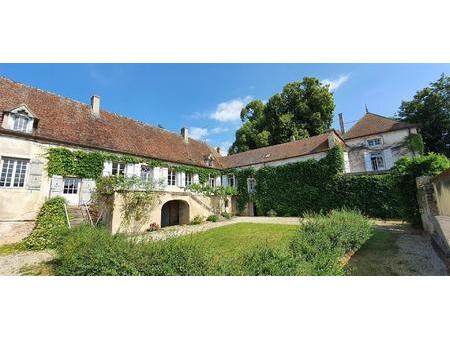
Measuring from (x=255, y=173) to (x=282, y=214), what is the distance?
475cm

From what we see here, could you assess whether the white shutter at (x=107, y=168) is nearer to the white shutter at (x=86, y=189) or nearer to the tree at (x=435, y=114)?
the white shutter at (x=86, y=189)

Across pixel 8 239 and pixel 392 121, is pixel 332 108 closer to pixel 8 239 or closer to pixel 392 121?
pixel 392 121

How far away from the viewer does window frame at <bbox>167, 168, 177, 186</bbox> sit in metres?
17.9

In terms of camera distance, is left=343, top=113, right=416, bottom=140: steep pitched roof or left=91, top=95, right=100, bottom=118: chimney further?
left=343, top=113, right=416, bottom=140: steep pitched roof

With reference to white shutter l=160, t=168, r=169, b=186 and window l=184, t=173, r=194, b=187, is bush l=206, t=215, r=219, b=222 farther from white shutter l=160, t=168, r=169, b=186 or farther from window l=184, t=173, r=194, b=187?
white shutter l=160, t=168, r=169, b=186

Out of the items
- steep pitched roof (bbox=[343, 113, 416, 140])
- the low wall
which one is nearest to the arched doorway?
the low wall

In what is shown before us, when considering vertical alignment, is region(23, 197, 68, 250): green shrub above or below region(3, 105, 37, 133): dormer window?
below

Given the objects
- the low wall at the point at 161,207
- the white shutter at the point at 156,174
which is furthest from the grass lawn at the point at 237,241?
the white shutter at the point at 156,174

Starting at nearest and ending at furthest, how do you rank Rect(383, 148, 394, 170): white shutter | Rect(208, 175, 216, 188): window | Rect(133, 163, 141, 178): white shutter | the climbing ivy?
1. the climbing ivy
2. Rect(133, 163, 141, 178): white shutter
3. Rect(383, 148, 394, 170): white shutter
4. Rect(208, 175, 216, 188): window

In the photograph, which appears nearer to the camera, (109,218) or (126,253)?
(126,253)

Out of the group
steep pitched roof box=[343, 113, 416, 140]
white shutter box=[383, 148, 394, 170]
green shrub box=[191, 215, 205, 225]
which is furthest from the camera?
steep pitched roof box=[343, 113, 416, 140]

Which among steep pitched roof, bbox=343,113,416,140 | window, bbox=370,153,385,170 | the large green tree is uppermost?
the large green tree
